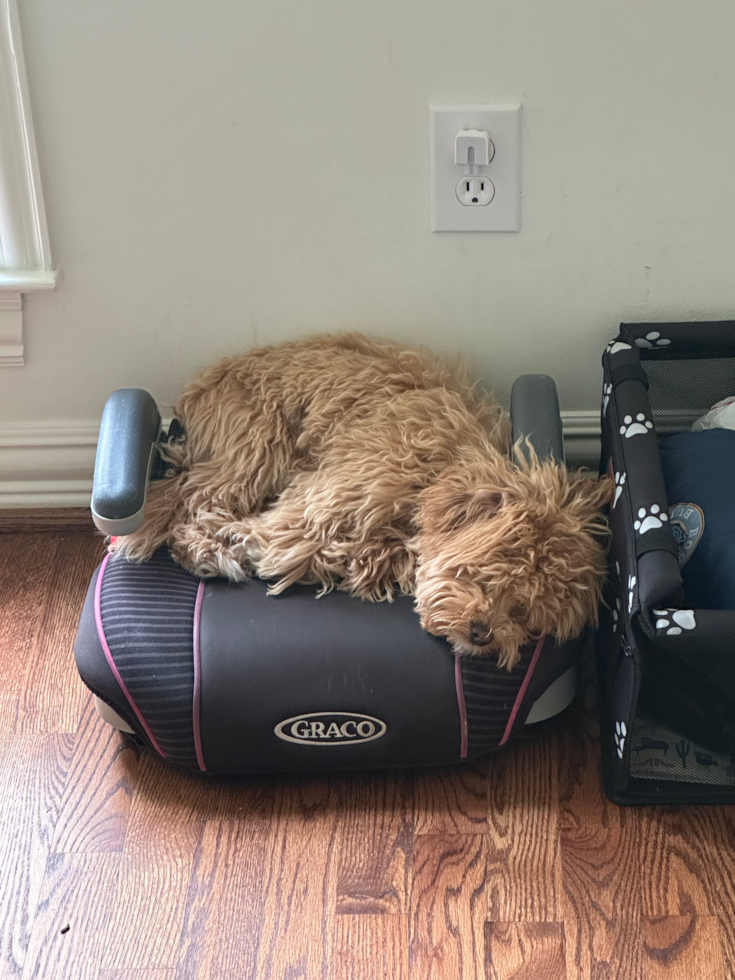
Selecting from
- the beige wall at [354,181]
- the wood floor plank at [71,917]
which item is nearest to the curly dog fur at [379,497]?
the beige wall at [354,181]

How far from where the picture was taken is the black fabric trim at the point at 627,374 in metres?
1.15

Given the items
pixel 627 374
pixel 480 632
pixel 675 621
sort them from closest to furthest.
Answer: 1. pixel 675 621
2. pixel 480 632
3. pixel 627 374

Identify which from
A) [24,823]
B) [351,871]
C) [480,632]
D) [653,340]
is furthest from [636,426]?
[24,823]

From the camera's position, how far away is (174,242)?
128cm

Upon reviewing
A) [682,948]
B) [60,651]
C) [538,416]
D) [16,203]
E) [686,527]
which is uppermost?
[16,203]

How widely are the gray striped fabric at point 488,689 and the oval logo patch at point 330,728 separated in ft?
0.32

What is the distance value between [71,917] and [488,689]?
49 cm

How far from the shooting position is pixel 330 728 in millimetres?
1044

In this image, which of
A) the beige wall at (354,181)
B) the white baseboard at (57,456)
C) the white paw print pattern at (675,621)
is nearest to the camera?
the white paw print pattern at (675,621)

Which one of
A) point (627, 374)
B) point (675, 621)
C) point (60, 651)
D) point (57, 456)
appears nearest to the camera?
point (675, 621)

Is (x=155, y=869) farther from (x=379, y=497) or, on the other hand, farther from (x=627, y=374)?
(x=627, y=374)

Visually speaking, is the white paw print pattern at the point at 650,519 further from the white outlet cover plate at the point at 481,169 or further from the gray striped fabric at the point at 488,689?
the white outlet cover plate at the point at 481,169

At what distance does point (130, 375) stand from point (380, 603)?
21.3 inches

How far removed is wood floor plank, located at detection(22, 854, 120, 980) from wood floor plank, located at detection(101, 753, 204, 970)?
13 mm
